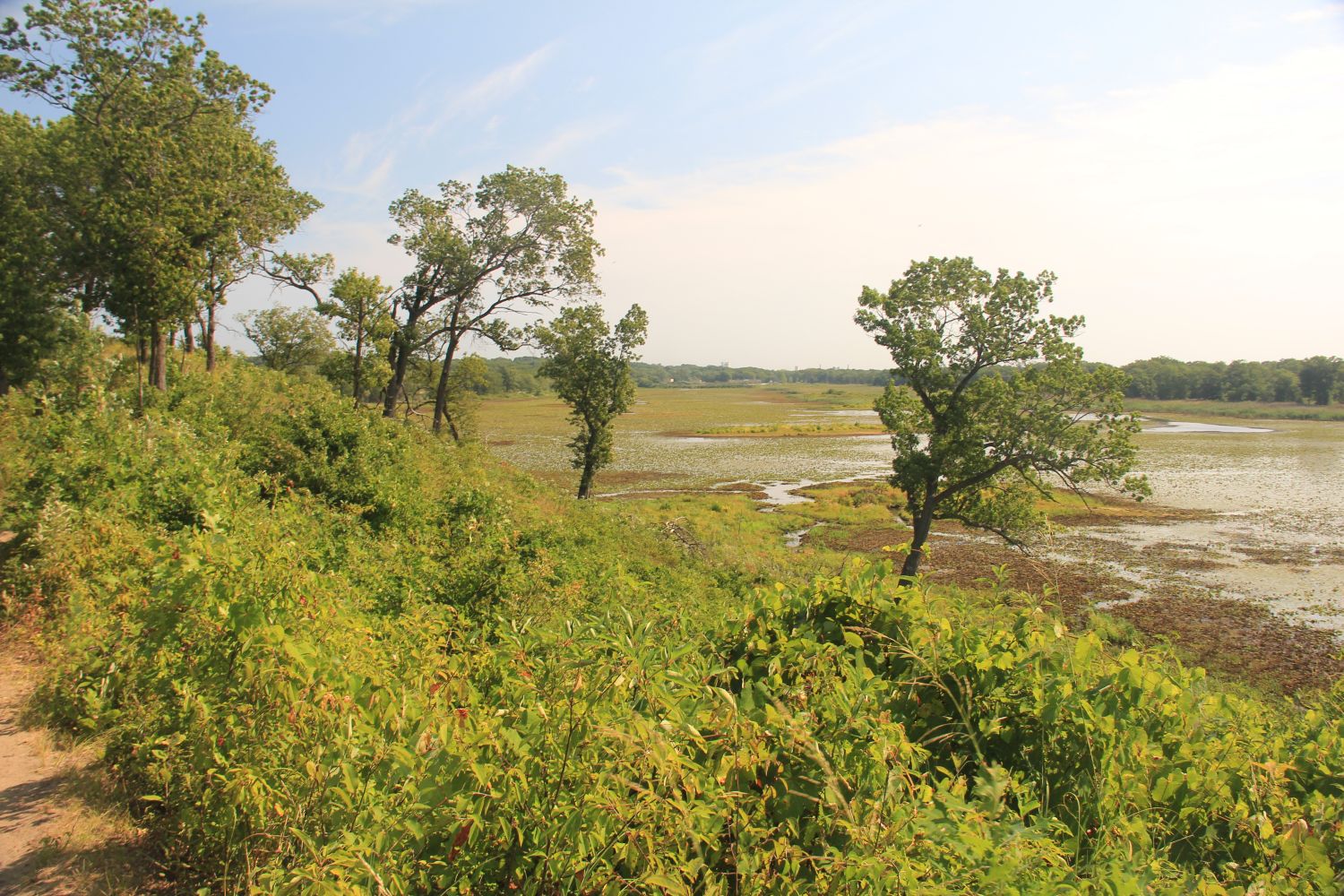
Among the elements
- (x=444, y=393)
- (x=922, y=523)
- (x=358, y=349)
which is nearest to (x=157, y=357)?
(x=358, y=349)

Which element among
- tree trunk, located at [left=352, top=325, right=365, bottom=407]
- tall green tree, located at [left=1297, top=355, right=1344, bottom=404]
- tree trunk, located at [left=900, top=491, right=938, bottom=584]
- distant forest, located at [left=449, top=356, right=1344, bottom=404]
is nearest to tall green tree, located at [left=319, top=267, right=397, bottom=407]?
tree trunk, located at [left=352, top=325, right=365, bottom=407]

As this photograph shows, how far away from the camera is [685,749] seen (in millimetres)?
2316

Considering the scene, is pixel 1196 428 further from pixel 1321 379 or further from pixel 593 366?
pixel 593 366

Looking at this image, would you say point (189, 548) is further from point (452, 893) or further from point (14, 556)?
point (14, 556)

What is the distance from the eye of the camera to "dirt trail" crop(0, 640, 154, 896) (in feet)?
10.4

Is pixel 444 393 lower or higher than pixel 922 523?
higher

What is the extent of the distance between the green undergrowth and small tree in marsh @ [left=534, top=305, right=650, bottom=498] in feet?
79.1

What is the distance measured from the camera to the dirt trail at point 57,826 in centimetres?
317

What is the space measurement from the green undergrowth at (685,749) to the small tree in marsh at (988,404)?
15.2 metres

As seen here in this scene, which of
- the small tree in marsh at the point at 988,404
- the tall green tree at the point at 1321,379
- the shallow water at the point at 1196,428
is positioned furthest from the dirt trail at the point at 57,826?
the tall green tree at the point at 1321,379

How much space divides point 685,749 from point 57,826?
138 inches

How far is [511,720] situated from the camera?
2539mm

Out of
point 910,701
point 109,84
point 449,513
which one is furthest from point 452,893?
point 109,84

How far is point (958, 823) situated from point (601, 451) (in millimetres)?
28467
